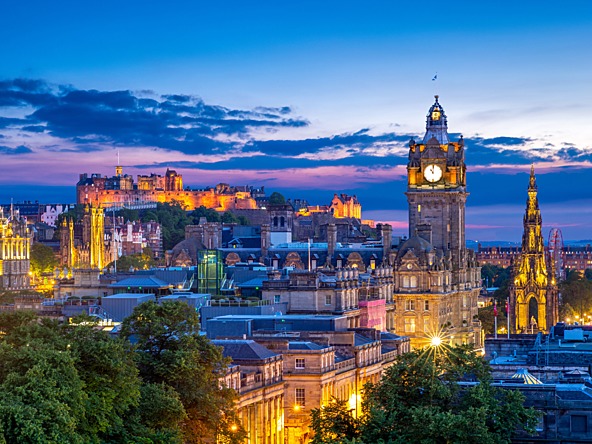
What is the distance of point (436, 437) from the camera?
92625mm

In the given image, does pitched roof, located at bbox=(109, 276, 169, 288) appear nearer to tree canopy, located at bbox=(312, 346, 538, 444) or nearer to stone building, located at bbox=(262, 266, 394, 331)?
stone building, located at bbox=(262, 266, 394, 331)

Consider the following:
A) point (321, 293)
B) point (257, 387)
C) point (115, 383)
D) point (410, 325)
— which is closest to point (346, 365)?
point (257, 387)

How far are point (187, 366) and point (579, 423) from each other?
21555 mm

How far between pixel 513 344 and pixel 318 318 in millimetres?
22284

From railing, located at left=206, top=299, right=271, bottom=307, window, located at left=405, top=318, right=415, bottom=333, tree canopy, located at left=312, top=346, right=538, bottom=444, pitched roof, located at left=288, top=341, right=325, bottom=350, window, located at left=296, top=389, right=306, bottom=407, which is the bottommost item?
window, located at left=296, top=389, right=306, bottom=407

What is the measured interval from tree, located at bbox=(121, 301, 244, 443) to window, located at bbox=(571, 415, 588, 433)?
60.0 ft

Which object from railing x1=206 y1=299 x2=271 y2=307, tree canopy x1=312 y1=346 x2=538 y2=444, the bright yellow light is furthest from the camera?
railing x1=206 y1=299 x2=271 y2=307

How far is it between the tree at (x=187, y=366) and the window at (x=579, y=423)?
60.0ft

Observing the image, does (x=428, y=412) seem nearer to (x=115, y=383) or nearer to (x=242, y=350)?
(x=115, y=383)

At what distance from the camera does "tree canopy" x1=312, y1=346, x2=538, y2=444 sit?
3632 inches

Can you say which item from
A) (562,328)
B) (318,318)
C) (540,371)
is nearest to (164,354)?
(540,371)

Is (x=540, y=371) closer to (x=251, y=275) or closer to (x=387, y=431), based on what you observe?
(x=387, y=431)

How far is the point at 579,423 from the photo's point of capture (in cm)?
9769

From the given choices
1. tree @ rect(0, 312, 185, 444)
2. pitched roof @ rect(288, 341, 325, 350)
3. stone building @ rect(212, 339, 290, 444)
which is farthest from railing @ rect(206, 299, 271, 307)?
tree @ rect(0, 312, 185, 444)
